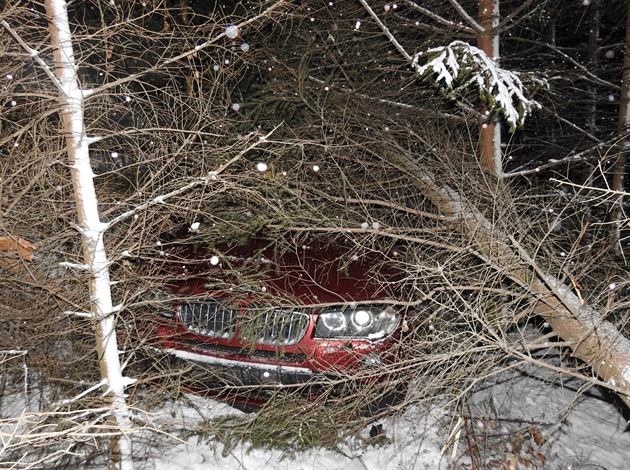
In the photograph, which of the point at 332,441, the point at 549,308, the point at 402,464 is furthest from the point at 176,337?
the point at 549,308

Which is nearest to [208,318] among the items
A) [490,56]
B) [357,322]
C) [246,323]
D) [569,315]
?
[246,323]

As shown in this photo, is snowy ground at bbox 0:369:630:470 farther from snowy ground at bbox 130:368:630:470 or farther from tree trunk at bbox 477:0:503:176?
tree trunk at bbox 477:0:503:176

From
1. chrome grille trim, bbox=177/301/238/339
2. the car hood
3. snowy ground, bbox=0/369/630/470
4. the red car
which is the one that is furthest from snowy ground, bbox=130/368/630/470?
the car hood

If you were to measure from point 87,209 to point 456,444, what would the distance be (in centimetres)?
334

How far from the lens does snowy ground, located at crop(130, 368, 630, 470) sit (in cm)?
398

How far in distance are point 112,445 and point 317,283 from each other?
6.78 ft

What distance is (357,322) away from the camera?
3934 mm

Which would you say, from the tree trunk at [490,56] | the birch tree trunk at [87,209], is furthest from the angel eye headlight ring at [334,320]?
the tree trunk at [490,56]

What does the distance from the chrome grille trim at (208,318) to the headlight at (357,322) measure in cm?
83

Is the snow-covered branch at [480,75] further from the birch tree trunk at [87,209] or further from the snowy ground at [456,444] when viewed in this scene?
the birch tree trunk at [87,209]

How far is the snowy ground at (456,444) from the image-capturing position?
13.1 ft

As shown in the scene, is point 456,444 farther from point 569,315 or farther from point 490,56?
point 490,56

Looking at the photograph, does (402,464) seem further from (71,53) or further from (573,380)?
(71,53)

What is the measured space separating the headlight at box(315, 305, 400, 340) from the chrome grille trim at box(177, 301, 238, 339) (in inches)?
32.6
